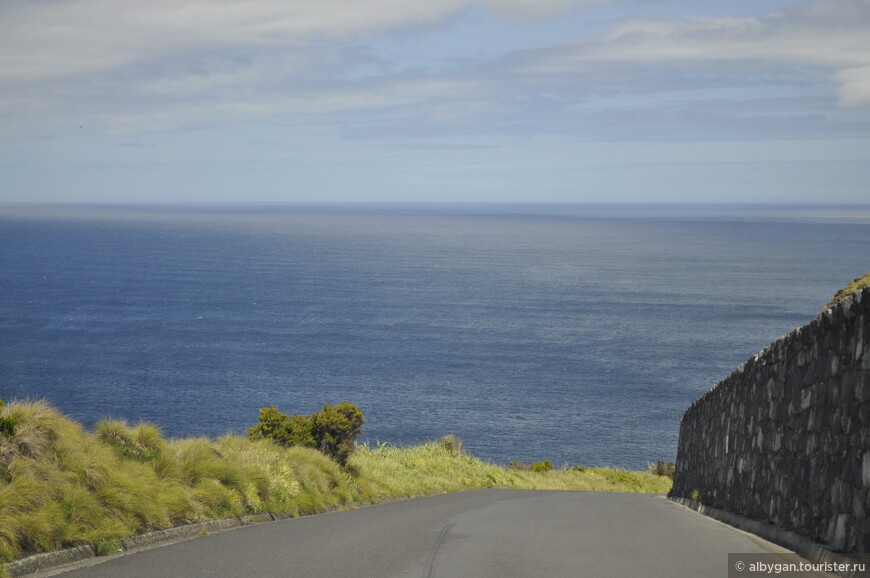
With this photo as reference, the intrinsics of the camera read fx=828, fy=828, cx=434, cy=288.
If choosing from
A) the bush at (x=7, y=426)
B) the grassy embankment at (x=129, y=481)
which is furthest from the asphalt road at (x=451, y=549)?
the bush at (x=7, y=426)

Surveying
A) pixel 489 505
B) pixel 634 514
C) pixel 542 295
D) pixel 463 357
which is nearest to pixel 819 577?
pixel 634 514

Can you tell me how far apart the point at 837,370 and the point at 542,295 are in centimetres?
11668

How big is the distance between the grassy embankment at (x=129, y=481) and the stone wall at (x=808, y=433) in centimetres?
654

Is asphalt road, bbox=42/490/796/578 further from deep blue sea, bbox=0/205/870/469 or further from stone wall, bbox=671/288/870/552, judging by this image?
deep blue sea, bbox=0/205/870/469

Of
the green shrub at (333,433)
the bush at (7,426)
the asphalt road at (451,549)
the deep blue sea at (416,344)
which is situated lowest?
the deep blue sea at (416,344)

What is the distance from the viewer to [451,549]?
846cm

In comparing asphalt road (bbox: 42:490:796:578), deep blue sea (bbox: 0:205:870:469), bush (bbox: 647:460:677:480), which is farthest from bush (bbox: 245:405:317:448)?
deep blue sea (bbox: 0:205:870:469)

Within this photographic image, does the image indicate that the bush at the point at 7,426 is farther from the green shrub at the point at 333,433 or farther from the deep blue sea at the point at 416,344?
the deep blue sea at the point at 416,344

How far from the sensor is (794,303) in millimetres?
106312

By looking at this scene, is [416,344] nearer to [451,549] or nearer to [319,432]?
[319,432]

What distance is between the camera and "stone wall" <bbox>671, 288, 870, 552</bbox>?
6324 millimetres

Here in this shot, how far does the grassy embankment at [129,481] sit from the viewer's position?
25.9 feet

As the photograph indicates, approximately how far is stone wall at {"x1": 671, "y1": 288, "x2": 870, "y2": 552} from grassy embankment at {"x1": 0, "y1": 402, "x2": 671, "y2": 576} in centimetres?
654

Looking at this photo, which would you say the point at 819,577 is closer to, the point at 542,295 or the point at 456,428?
the point at 456,428
